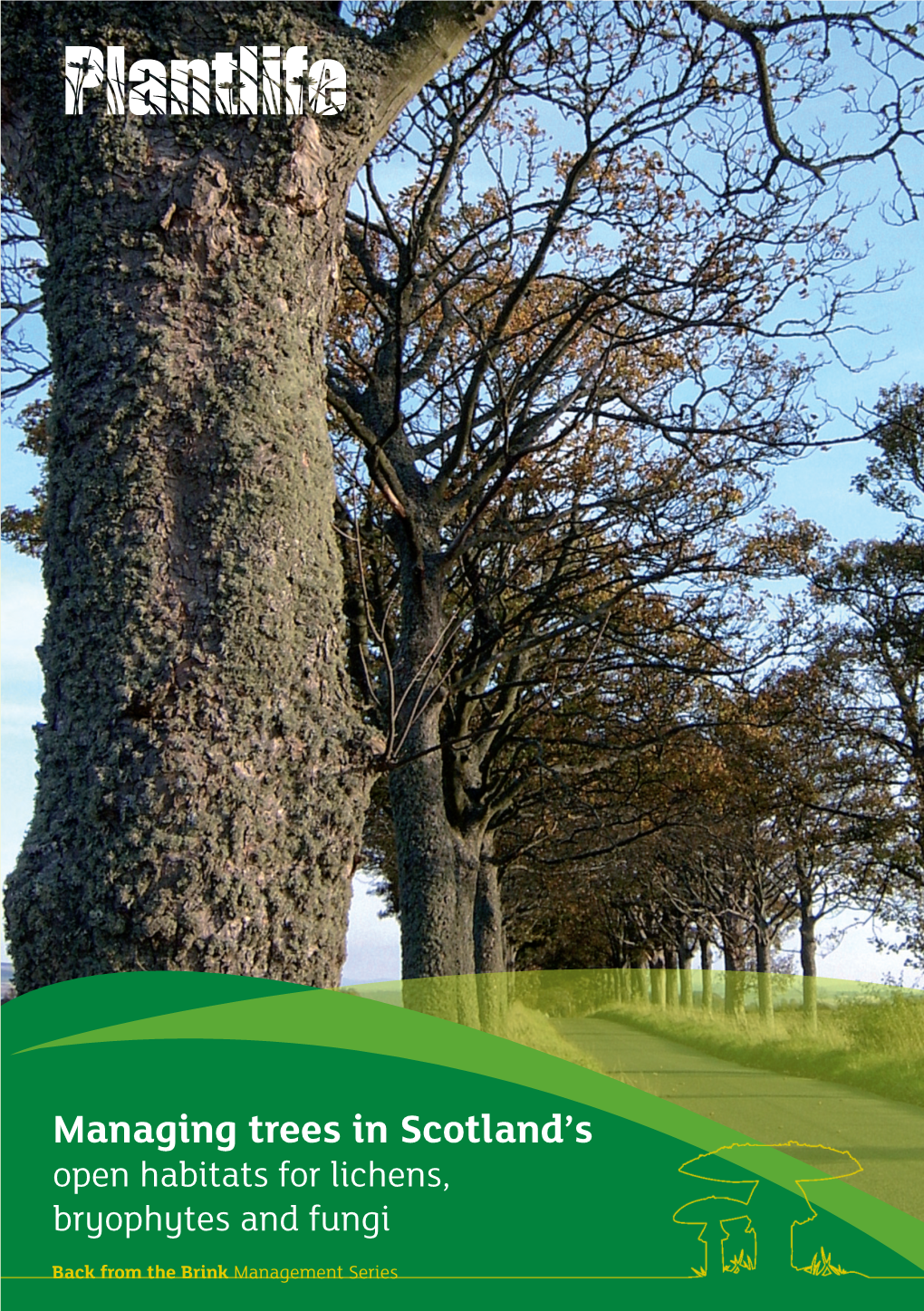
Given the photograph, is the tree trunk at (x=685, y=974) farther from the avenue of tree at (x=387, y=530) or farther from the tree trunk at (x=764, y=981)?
the avenue of tree at (x=387, y=530)

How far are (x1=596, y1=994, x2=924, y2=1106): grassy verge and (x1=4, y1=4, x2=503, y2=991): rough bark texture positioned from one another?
38.0 feet

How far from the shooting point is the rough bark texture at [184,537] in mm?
2785

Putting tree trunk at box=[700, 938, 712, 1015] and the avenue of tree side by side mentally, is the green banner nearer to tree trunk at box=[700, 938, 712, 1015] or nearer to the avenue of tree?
the avenue of tree

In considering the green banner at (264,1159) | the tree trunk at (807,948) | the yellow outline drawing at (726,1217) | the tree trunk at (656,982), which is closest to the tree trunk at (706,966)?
the tree trunk at (656,982)

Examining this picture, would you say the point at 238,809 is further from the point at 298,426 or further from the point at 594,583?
the point at 594,583

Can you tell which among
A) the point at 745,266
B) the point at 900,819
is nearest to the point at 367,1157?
Result: the point at 745,266

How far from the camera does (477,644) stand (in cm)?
1247

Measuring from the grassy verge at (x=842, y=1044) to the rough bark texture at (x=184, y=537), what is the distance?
38.0 feet

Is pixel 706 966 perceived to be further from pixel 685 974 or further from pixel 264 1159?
pixel 264 1159

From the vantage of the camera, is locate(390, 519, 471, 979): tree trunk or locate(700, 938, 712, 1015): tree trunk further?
locate(700, 938, 712, 1015): tree trunk

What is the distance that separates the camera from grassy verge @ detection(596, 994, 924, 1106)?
43.9ft

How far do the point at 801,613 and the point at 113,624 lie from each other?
14.8 meters

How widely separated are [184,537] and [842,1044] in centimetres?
1604

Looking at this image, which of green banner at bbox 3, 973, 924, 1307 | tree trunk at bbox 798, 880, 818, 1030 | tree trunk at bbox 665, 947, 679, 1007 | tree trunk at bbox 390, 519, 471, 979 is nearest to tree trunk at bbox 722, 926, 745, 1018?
tree trunk at bbox 798, 880, 818, 1030
